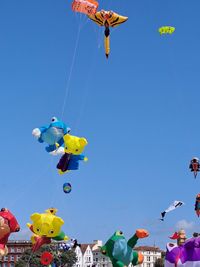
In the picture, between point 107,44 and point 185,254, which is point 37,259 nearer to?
point 107,44

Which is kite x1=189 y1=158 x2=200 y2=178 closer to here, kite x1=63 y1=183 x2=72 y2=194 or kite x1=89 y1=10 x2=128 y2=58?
kite x1=63 y1=183 x2=72 y2=194

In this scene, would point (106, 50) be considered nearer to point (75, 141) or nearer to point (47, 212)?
point (75, 141)

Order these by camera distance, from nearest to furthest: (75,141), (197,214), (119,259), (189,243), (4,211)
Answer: (189,243) < (119,259) < (4,211) < (75,141) < (197,214)

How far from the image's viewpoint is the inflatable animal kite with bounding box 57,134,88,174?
73.2ft

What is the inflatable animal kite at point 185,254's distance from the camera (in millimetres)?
11773

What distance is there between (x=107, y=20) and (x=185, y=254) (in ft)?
43.3

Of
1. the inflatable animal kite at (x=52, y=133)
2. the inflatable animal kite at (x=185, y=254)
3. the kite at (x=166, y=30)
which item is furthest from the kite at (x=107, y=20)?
the inflatable animal kite at (x=185, y=254)

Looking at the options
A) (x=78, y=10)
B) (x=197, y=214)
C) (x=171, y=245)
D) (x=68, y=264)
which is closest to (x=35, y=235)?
(x=197, y=214)

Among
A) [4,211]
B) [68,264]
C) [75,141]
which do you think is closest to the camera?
[4,211]

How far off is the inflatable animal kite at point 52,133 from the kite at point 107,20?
3550 mm

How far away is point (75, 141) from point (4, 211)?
380 cm

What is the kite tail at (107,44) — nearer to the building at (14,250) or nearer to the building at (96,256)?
the building at (14,250)

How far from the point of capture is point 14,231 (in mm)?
20469

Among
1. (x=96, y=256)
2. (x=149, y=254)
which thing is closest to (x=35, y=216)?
(x=96, y=256)
